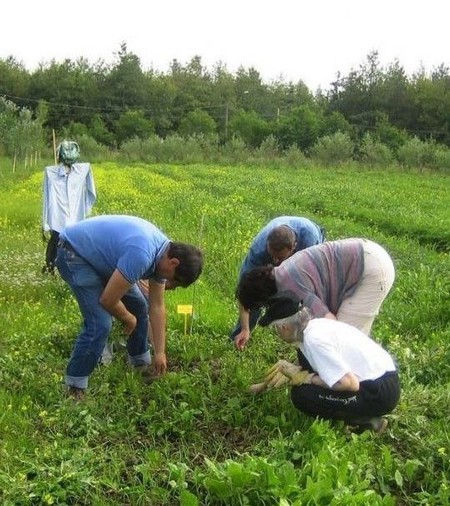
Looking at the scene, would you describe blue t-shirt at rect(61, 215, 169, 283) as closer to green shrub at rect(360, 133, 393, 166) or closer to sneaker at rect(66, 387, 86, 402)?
sneaker at rect(66, 387, 86, 402)

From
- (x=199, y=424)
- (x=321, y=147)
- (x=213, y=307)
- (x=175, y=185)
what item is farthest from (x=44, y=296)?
(x=321, y=147)

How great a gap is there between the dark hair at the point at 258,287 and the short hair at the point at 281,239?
1.62 ft

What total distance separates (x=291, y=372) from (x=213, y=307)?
251 cm

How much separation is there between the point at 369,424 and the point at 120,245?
2.05 meters

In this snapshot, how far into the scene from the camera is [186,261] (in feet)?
13.6

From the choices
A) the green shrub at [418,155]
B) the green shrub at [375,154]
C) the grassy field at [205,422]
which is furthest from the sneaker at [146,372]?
the green shrub at [375,154]

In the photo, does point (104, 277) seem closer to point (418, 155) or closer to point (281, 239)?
point (281, 239)

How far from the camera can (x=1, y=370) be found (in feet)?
16.5

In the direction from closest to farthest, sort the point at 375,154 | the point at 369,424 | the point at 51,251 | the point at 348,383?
the point at 348,383 → the point at 369,424 → the point at 51,251 → the point at 375,154

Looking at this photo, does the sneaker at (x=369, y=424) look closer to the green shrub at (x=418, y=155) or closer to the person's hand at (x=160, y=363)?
the person's hand at (x=160, y=363)

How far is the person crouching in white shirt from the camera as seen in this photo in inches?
148

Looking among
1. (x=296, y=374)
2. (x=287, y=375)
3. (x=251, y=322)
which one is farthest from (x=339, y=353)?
(x=251, y=322)

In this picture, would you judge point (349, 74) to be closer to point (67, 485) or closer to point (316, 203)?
point (316, 203)

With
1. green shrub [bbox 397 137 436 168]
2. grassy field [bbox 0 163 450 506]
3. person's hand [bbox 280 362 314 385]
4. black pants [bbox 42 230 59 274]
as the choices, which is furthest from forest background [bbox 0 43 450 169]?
person's hand [bbox 280 362 314 385]
